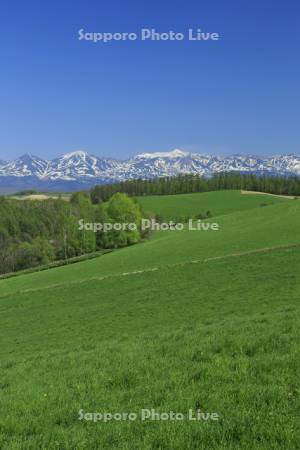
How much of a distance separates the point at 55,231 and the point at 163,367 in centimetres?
13660

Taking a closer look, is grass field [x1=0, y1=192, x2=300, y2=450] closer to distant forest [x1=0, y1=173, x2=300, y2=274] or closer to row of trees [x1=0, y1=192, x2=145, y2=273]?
distant forest [x1=0, y1=173, x2=300, y2=274]

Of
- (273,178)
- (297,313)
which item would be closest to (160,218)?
(273,178)

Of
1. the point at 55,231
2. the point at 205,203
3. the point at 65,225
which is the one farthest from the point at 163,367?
the point at 205,203

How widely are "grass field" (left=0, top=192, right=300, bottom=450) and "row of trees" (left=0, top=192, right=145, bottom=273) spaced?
73.0 meters

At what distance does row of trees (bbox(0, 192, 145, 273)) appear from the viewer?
107 meters

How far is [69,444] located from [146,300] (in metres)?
21.3

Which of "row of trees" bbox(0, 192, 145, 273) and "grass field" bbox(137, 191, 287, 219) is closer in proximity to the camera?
"row of trees" bbox(0, 192, 145, 273)

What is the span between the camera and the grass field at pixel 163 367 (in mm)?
7523

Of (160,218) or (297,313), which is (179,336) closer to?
(297,313)

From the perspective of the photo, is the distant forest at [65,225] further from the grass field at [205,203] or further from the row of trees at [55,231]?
the grass field at [205,203]

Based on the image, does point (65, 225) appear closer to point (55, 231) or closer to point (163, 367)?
point (55, 231)

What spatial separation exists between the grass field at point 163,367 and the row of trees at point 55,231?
7296 cm

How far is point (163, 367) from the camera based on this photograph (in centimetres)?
1089

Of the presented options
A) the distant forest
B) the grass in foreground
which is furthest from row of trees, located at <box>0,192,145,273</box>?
the grass in foreground
